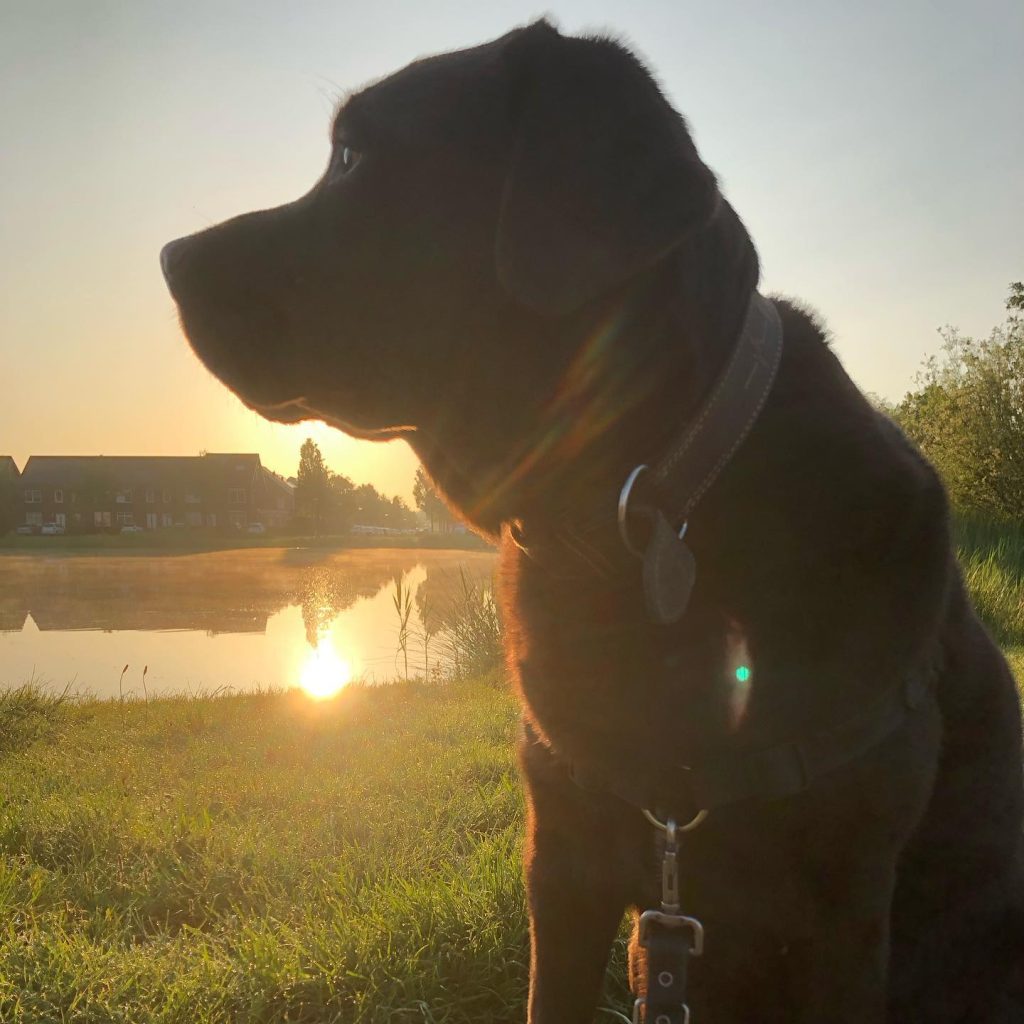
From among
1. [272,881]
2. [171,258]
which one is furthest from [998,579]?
[171,258]

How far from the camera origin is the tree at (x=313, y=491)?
199 feet

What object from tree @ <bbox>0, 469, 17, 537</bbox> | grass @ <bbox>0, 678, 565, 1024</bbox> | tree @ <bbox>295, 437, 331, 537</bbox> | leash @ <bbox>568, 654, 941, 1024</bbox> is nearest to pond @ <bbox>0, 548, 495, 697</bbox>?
grass @ <bbox>0, 678, 565, 1024</bbox>

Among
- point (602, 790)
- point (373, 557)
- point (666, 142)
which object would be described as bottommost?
point (602, 790)

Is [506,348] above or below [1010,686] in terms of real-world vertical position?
above

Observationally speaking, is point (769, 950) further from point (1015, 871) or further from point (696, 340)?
point (696, 340)

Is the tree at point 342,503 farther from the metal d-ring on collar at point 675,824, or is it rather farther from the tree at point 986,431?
the metal d-ring on collar at point 675,824

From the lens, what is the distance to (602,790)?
56.2 inches

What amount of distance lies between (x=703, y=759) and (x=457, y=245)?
3.48ft

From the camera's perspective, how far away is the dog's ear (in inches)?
49.9

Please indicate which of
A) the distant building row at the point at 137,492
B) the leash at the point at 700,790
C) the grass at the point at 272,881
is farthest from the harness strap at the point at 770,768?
the distant building row at the point at 137,492

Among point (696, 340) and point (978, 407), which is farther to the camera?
point (978, 407)

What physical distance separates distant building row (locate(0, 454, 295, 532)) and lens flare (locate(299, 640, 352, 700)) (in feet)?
192

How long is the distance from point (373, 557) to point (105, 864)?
36.7 meters

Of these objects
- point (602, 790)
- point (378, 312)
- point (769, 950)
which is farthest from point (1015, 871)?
point (378, 312)
